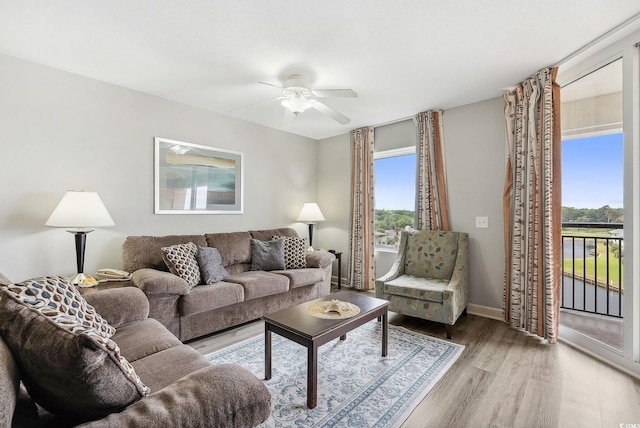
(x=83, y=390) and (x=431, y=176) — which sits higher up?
(x=431, y=176)

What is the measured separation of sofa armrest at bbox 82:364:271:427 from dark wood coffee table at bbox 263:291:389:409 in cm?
78

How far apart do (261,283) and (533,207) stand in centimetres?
283

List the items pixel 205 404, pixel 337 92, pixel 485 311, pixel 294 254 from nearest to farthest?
1. pixel 205 404
2. pixel 337 92
3. pixel 485 311
4. pixel 294 254

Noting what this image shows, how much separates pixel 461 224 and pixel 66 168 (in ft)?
14.1

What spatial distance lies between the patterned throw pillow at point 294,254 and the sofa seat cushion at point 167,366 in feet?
7.28

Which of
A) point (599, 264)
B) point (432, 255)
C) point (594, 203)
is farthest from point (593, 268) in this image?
point (432, 255)

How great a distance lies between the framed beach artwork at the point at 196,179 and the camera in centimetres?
344

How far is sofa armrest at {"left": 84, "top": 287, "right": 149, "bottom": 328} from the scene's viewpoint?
1923 millimetres

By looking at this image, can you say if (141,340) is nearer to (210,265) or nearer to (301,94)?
(210,265)

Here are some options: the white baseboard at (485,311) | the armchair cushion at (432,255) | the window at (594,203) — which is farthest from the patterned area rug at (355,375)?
the window at (594,203)

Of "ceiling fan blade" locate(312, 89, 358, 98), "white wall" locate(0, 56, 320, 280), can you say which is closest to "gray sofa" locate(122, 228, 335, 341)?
"white wall" locate(0, 56, 320, 280)

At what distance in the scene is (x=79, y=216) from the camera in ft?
8.11

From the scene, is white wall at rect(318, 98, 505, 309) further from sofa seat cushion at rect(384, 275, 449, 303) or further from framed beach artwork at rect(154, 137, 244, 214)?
framed beach artwork at rect(154, 137, 244, 214)

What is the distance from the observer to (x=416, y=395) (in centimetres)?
195
